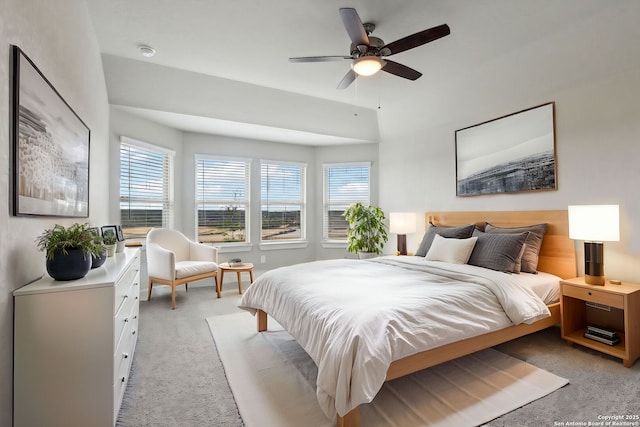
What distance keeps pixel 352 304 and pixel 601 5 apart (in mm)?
3000

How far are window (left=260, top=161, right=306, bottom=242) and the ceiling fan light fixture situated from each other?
315 cm

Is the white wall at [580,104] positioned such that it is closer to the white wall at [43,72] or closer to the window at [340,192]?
the window at [340,192]

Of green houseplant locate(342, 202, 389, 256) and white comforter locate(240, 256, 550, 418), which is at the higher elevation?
green houseplant locate(342, 202, 389, 256)

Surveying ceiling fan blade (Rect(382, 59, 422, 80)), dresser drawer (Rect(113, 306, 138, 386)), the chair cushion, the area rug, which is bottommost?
the area rug

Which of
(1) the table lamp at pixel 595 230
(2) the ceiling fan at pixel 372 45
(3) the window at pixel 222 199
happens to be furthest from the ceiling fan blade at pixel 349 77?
(3) the window at pixel 222 199

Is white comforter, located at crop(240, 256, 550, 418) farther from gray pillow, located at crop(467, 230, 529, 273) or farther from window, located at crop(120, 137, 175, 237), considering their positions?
window, located at crop(120, 137, 175, 237)

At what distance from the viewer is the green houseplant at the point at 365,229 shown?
16.5ft

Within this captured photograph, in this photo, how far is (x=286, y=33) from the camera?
9.27ft

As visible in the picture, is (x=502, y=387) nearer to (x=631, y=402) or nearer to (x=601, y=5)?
(x=631, y=402)

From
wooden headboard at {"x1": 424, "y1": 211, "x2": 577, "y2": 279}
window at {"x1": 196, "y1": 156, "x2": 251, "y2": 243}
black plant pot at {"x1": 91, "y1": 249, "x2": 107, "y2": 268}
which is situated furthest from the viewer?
window at {"x1": 196, "y1": 156, "x2": 251, "y2": 243}

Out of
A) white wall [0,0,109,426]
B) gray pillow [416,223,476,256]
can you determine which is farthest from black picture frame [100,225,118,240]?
gray pillow [416,223,476,256]

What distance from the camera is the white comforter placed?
1557 millimetres

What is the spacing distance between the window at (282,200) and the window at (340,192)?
18.2 inches

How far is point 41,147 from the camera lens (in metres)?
1.71
